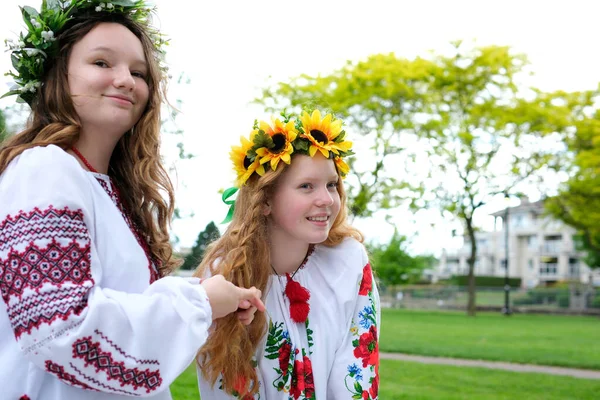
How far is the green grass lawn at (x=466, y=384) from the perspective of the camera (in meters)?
8.00

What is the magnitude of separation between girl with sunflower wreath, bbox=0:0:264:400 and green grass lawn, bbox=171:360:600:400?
205 inches

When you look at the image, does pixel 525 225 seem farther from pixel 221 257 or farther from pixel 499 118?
pixel 221 257

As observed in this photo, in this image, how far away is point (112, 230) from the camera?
70.0 inches

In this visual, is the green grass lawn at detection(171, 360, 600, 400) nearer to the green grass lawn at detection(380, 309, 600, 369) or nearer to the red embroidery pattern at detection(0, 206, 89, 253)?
the green grass lawn at detection(380, 309, 600, 369)

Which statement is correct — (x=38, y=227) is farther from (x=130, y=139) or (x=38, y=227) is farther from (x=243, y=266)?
A: (x=243, y=266)

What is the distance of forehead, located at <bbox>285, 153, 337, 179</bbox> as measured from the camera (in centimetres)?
293

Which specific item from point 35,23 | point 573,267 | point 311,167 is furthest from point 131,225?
point 573,267

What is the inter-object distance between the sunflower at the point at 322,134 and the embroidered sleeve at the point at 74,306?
1436 millimetres

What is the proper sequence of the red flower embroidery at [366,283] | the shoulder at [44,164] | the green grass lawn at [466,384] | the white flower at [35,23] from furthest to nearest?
the green grass lawn at [466,384], the red flower embroidery at [366,283], the white flower at [35,23], the shoulder at [44,164]

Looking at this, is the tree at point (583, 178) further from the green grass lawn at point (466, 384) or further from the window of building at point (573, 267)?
the window of building at point (573, 267)

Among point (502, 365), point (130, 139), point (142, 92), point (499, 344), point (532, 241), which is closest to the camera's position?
point (142, 92)

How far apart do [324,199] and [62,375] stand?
1543 millimetres

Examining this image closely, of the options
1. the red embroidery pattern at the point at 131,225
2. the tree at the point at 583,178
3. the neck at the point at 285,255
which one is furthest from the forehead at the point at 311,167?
the tree at the point at 583,178

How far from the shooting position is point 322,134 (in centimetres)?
300
